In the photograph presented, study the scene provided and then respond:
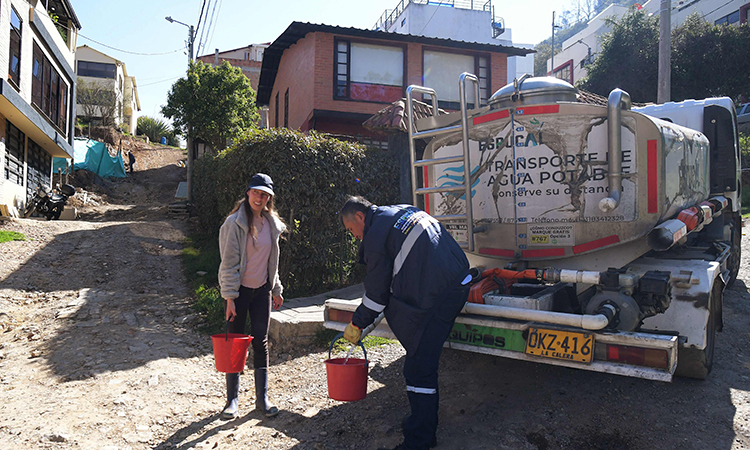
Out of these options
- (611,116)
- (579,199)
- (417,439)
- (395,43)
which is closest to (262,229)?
(417,439)

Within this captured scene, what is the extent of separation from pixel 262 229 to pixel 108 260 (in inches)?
254

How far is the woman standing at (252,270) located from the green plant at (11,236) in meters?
8.12

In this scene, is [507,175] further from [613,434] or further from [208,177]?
[208,177]

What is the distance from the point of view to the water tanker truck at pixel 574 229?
3.22 m

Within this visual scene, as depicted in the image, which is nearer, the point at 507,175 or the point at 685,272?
the point at 685,272

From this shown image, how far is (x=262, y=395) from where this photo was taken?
3.94 metres

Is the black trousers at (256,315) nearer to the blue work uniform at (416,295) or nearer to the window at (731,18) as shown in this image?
the blue work uniform at (416,295)

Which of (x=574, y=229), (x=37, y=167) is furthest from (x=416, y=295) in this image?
(x=37, y=167)

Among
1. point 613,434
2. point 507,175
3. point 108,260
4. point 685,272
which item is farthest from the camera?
point 108,260

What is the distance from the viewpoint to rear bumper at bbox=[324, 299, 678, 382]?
2.81 m

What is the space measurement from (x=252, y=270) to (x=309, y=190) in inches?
136

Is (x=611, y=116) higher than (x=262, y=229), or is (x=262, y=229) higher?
(x=611, y=116)

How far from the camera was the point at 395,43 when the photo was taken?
17.5 metres

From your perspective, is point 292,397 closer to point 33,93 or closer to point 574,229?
point 574,229
